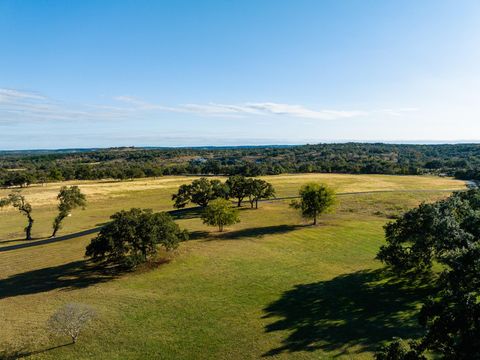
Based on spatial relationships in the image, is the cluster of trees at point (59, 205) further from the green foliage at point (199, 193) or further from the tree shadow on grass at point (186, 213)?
the green foliage at point (199, 193)

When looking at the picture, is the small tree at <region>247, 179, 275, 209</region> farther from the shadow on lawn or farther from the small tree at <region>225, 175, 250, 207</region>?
the shadow on lawn

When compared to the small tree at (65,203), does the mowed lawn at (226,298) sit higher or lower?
lower

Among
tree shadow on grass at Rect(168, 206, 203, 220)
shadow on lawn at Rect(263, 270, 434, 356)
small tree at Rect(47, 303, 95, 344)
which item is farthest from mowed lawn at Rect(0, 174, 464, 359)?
tree shadow on grass at Rect(168, 206, 203, 220)

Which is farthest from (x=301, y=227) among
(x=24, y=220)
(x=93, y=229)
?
(x=24, y=220)

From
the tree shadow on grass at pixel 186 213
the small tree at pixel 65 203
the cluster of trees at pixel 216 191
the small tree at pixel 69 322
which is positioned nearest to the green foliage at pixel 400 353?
the small tree at pixel 69 322

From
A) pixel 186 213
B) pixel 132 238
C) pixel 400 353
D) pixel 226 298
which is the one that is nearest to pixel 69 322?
pixel 226 298

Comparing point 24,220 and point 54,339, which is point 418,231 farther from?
point 24,220

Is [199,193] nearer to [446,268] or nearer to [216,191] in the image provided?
[216,191]
